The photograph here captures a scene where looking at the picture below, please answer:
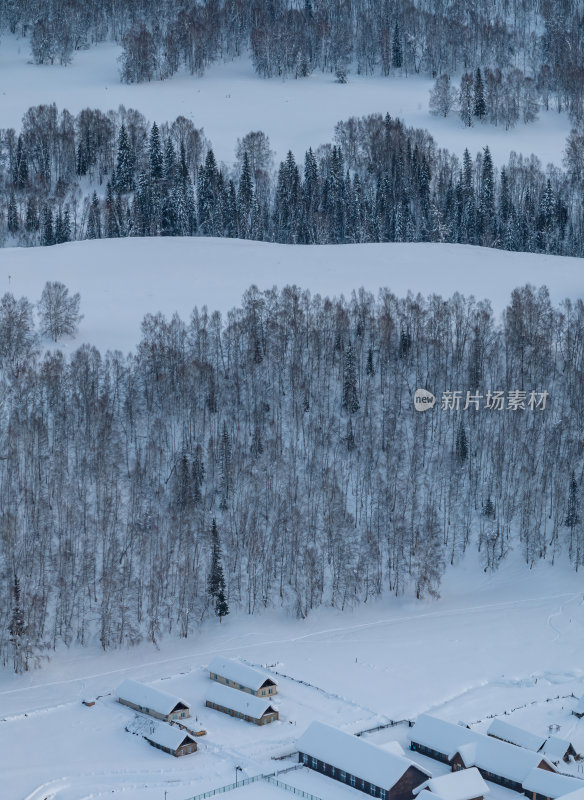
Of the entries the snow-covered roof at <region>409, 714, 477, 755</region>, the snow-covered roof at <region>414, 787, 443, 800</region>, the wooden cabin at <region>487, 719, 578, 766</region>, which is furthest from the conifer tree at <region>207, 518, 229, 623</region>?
the snow-covered roof at <region>414, 787, 443, 800</region>

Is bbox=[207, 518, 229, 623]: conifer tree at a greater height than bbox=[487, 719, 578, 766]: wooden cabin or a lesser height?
greater

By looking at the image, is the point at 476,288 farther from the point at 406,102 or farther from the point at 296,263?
the point at 406,102

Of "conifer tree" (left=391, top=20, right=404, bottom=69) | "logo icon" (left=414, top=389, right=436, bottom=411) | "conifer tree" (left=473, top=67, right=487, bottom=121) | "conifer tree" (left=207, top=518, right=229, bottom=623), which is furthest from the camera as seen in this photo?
"conifer tree" (left=391, top=20, right=404, bottom=69)

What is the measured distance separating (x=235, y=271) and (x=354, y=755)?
243 ft

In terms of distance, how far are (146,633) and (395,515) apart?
843 inches

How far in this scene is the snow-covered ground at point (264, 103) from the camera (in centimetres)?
15875

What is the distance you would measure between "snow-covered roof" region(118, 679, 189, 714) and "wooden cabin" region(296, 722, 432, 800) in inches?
310

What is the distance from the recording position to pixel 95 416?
293 ft

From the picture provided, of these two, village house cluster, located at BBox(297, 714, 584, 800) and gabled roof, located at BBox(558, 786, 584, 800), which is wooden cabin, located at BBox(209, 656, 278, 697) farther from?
gabled roof, located at BBox(558, 786, 584, 800)

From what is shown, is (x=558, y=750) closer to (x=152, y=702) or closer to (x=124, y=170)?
(x=152, y=702)

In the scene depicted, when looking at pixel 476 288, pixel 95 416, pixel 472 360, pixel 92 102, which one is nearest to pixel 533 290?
pixel 476 288

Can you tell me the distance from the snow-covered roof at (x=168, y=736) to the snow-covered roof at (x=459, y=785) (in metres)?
11.5

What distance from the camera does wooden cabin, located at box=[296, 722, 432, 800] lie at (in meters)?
51.2

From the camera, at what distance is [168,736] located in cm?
5581
